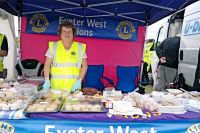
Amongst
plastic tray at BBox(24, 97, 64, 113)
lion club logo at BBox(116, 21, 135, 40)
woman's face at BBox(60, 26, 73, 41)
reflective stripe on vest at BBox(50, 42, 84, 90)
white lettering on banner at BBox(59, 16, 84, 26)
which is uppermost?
white lettering on banner at BBox(59, 16, 84, 26)

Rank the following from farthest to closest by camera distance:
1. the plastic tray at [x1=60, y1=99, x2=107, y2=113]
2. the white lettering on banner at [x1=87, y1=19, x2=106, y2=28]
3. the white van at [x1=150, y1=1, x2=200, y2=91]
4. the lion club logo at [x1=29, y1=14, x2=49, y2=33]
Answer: the white lettering on banner at [x1=87, y1=19, x2=106, y2=28]
the lion club logo at [x1=29, y1=14, x2=49, y2=33]
the white van at [x1=150, y1=1, x2=200, y2=91]
the plastic tray at [x1=60, y1=99, x2=107, y2=113]

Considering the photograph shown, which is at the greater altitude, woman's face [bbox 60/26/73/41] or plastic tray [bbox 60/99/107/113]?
woman's face [bbox 60/26/73/41]

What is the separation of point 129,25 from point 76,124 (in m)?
4.97

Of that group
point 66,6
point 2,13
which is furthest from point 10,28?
point 66,6

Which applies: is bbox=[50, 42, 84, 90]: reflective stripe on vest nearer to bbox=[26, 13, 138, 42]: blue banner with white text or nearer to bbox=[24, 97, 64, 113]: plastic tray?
bbox=[24, 97, 64, 113]: plastic tray

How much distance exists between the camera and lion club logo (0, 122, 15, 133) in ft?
7.33

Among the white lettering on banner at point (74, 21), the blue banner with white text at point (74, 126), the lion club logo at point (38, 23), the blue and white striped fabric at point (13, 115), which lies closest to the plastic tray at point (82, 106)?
the blue banner with white text at point (74, 126)

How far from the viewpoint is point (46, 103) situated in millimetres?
2498

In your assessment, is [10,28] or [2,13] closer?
[2,13]

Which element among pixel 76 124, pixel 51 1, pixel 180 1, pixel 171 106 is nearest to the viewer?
pixel 76 124

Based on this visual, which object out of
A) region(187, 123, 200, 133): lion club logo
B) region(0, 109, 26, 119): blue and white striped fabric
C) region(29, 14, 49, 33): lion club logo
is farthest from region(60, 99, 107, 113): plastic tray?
region(29, 14, 49, 33): lion club logo

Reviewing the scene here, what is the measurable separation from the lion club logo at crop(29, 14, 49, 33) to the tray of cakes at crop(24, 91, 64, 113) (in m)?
4.16

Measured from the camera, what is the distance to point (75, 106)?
2402 millimetres

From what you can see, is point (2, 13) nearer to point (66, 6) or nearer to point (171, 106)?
point (66, 6)
